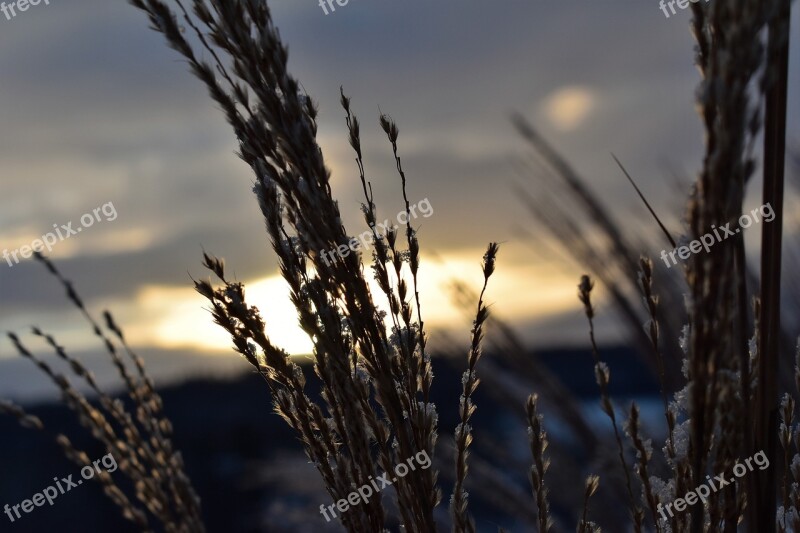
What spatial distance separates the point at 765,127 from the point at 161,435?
1372 millimetres

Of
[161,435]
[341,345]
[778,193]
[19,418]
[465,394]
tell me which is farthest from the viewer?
[19,418]

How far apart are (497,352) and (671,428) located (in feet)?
3.53

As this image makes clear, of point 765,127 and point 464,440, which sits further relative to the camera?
point 464,440

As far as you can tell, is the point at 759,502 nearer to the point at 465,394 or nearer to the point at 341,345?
the point at 465,394

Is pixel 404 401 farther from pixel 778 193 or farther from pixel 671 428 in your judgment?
pixel 778 193

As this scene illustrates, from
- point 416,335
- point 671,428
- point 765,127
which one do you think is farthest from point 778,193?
point 416,335

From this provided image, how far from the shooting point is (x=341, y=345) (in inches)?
40.7

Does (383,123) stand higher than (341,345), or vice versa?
(383,123)

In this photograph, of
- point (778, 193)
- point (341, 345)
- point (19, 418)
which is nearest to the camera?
point (778, 193)

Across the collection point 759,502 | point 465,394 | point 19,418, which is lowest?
point 759,502

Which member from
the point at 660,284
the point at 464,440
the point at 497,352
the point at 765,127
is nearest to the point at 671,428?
the point at 464,440

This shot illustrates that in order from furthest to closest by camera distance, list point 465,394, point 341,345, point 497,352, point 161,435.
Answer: point 497,352
point 161,435
point 465,394
point 341,345

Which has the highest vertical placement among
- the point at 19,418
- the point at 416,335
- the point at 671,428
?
the point at 19,418

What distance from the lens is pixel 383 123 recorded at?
4.02 ft
